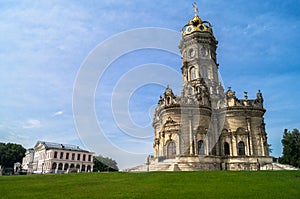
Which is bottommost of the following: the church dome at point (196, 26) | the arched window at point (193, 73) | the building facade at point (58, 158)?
the building facade at point (58, 158)

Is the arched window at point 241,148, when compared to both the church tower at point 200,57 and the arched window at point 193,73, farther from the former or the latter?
the arched window at point 193,73

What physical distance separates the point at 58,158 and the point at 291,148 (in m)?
58.1

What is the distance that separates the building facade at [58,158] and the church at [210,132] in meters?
38.3

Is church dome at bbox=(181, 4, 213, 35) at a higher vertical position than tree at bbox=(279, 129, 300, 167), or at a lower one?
higher

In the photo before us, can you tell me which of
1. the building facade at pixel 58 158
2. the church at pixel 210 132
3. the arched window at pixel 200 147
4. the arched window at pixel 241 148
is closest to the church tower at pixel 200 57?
the church at pixel 210 132

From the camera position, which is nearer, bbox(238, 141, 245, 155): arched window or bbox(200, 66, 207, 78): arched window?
bbox(238, 141, 245, 155): arched window

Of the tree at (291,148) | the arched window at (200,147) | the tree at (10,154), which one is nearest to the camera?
the arched window at (200,147)

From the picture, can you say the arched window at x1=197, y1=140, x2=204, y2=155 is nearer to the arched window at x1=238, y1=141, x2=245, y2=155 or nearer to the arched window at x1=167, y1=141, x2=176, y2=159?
the arched window at x1=167, y1=141, x2=176, y2=159

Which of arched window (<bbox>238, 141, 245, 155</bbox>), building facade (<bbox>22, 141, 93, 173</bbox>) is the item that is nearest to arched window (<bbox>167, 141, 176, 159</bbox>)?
arched window (<bbox>238, 141, 245, 155</bbox>)

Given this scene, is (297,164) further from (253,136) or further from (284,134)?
(253,136)

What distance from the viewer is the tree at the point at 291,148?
4988cm

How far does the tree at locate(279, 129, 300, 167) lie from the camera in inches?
1964

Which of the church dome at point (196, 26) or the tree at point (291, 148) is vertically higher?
the church dome at point (196, 26)

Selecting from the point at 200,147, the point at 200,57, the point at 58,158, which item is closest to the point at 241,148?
the point at 200,147
